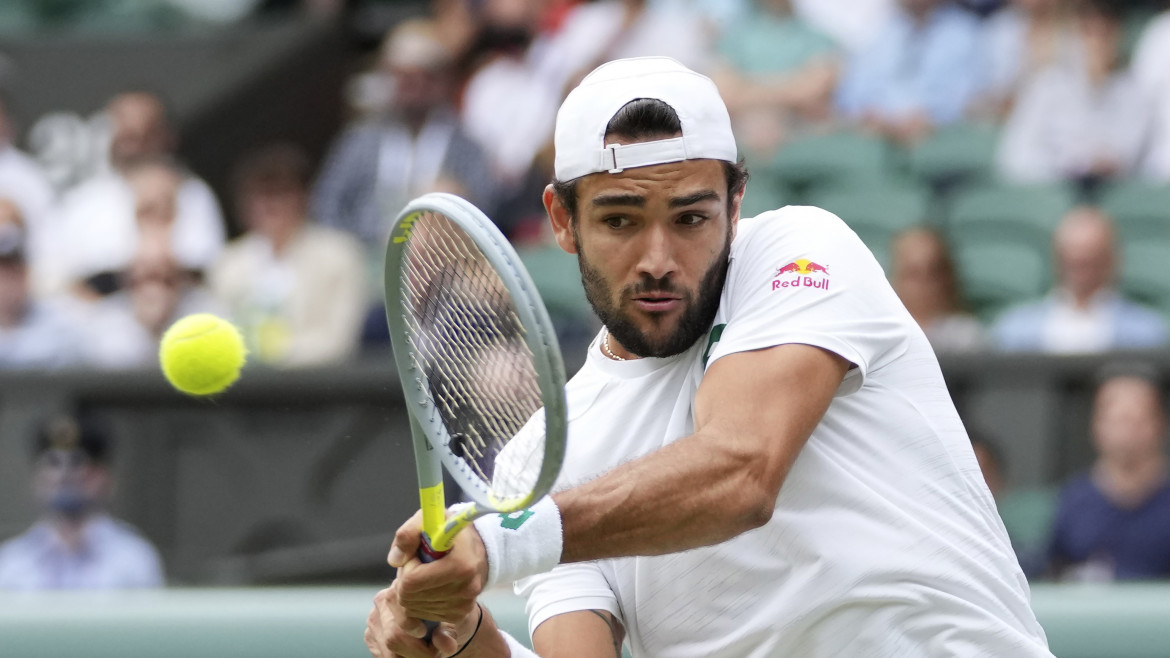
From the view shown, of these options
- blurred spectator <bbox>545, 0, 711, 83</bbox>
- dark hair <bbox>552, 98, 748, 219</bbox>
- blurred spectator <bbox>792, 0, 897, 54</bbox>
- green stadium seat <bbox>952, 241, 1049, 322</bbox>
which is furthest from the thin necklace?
blurred spectator <bbox>792, 0, 897, 54</bbox>

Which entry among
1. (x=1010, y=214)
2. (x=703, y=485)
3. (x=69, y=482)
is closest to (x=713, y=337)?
(x=703, y=485)

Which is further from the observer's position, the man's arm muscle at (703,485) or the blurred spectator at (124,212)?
the blurred spectator at (124,212)

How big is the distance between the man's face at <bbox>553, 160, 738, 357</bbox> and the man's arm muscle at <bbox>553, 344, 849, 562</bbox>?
30 cm

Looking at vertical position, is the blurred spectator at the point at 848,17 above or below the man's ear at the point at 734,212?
above

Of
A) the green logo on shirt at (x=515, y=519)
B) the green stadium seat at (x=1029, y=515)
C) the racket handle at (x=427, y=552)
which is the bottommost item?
the green stadium seat at (x=1029, y=515)

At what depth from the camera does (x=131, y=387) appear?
6.92 meters

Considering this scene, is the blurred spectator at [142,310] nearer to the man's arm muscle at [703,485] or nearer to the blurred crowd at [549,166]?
the blurred crowd at [549,166]

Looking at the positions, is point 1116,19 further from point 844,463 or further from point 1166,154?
point 844,463

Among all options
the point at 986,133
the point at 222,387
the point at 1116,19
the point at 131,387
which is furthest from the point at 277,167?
the point at 222,387

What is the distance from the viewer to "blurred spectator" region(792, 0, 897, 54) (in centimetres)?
889

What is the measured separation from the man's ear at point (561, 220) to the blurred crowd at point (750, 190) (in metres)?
3.41

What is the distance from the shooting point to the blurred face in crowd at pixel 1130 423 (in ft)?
19.2

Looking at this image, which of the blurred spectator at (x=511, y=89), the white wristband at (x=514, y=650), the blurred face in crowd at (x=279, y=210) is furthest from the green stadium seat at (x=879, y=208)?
the white wristband at (x=514, y=650)

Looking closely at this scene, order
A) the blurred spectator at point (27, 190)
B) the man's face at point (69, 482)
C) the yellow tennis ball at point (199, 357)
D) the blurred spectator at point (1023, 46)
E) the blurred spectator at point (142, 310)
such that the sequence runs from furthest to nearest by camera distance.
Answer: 1. the blurred spectator at point (27, 190)
2. the blurred spectator at point (1023, 46)
3. the blurred spectator at point (142, 310)
4. the man's face at point (69, 482)
5. the yellow tennis ball at point (199, 357)
